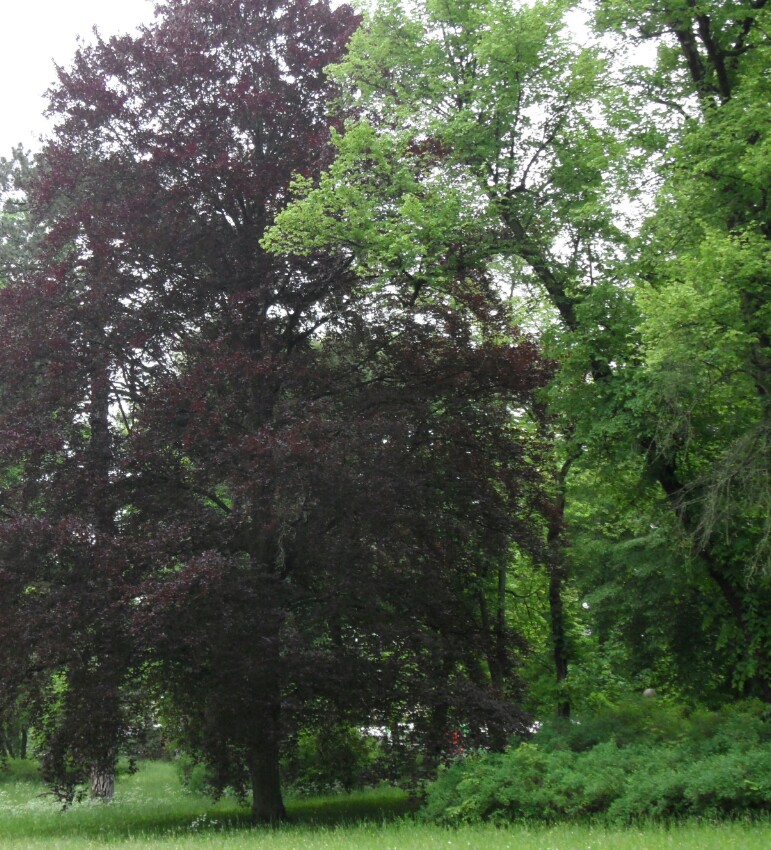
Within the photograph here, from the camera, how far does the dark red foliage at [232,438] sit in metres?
13.8

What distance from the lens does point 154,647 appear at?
13.5 meters

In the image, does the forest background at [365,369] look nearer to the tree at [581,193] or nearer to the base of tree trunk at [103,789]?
the tree at [581,193]

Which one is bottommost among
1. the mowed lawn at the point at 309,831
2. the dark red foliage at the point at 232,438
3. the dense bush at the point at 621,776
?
the mowed lawn at the point at 309,831

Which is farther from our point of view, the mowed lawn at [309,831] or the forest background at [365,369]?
the forest background at [365,369]

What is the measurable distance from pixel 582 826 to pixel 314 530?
5982 mm

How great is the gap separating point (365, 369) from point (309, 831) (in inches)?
302

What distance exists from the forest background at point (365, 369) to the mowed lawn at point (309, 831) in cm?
116

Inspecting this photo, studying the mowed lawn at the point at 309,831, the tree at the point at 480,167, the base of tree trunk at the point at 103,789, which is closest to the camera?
the mowed lawn at the point at 309,831

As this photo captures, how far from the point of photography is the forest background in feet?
45.0

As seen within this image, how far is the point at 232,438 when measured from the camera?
581 inches

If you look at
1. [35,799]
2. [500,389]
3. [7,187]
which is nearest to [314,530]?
[500,389]

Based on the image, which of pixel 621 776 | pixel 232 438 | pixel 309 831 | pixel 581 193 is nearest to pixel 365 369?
pixel 232 438

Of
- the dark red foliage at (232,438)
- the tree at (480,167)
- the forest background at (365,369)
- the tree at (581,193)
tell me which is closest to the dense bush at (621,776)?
the forest background at (365,369)

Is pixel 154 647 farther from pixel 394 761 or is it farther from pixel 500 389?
pixel 500 389
